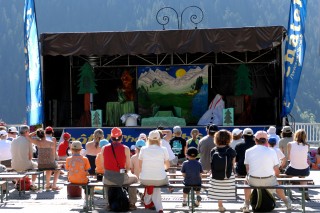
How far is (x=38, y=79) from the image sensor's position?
20141mm

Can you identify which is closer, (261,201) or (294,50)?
(261,201)

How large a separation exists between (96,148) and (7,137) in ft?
8.52

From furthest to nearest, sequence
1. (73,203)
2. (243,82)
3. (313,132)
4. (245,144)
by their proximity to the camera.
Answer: (313,132), (243,82), (73,203), (245,144)

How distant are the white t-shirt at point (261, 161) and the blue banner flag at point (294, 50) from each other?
31.1 feet

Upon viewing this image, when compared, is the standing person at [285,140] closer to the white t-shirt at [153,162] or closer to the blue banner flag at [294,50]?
the white t-shirt at [153,162]

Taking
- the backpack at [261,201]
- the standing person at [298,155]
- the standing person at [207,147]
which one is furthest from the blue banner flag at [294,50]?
the backpack at [261,201]

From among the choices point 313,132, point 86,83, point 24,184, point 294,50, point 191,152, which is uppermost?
point 294,50

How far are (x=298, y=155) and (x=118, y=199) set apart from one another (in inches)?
128

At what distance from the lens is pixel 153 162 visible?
36.8 feet

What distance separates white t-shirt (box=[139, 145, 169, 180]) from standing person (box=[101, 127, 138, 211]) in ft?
0.90

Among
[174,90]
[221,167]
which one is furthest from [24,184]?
[174,90]

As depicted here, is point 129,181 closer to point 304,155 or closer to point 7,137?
point 304,155

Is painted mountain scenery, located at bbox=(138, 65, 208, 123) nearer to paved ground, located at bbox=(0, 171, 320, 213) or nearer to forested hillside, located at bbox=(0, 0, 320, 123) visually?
paved ground, located at bbox=(0, 171, 320, 213)

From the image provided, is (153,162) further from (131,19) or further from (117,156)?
(131,19)
